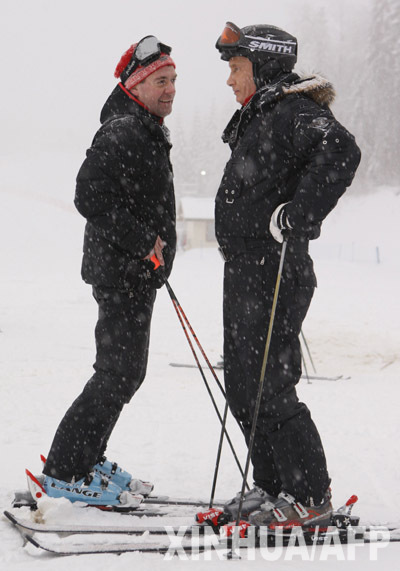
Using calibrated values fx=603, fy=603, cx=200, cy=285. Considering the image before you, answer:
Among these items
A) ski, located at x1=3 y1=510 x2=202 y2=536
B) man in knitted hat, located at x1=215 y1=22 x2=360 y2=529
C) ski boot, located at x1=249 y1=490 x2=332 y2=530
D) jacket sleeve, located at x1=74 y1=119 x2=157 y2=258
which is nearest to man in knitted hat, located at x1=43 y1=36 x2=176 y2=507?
jacket sleeve, located at x1=74 y1=119 x2=157 y2=258

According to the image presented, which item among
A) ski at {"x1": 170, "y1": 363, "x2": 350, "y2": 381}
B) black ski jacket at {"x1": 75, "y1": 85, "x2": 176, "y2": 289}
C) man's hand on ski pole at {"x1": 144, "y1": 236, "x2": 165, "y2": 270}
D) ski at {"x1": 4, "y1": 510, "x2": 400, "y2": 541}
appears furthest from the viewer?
ski at {"x1": 170, "y1": 363, "x2": 350, "y2": 381}

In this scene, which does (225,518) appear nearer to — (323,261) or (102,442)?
(102,442)

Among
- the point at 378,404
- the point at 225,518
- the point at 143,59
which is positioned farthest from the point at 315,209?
the point at 378,404

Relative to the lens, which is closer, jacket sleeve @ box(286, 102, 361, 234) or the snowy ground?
jacket sleeve @ box(286, 102, 361, 234)

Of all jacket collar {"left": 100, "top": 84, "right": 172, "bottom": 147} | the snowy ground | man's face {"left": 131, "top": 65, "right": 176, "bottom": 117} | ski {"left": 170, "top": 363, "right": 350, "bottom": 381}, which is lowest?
ski {"left": 170, "top": 363, "right": 350, "bottom": 381}

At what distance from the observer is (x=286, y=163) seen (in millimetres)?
3127

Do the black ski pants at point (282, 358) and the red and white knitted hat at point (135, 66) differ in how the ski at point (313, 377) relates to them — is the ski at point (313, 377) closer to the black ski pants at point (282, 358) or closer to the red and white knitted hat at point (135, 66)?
the black ski pants at point (282, 358)

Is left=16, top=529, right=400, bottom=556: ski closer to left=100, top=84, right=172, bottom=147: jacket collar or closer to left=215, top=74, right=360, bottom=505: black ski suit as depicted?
left=215, top=74, right=360, bottom=505: black ski suit

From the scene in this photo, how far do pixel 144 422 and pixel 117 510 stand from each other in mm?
2656

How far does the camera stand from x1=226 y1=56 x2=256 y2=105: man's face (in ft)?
10.8

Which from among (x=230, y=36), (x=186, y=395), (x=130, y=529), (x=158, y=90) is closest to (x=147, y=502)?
(x=130, y=529)

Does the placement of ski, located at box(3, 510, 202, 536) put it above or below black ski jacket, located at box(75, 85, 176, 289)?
below

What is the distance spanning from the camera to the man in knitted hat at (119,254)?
3.33 meters

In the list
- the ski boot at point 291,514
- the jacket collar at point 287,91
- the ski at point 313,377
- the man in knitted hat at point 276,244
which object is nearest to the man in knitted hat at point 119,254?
the man in knitted hat at point 276,244
